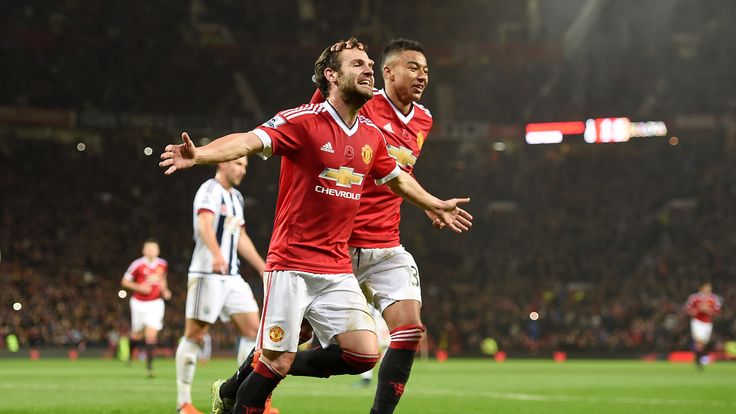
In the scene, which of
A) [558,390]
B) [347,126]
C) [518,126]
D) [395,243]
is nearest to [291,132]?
[347,126]

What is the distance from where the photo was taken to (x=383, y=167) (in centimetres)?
671

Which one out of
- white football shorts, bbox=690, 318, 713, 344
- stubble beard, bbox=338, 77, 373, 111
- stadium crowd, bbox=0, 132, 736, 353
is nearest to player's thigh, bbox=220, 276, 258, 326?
stubble beard, bbox=338, 77, 373, 111

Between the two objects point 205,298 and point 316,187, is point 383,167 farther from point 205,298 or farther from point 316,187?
point 205,298

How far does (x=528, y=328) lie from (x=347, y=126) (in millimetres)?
31696

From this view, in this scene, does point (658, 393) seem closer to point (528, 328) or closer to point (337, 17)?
point (528, 328)

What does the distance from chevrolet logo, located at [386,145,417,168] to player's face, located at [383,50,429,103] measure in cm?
45

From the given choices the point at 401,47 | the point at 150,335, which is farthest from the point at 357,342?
the point at 150,335

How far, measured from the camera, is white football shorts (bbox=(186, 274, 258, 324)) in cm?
923

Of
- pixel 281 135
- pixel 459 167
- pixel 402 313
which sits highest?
pixel 459 167

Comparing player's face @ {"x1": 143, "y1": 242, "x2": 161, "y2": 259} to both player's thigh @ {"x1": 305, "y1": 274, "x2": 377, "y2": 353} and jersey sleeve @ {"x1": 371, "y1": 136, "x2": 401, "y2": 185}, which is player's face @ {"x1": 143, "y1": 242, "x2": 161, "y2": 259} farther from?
player's thigh @ {"x1": 305, "y1": 274, "x2": 377, "y2": 353}

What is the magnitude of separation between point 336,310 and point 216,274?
3.50 m

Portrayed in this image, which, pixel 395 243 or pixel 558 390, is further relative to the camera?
pixel 558 390

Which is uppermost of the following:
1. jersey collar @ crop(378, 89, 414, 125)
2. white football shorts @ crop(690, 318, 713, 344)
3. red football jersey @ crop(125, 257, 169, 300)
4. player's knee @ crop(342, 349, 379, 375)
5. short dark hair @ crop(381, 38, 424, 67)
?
short dark hair @ crop(381, 38, 424, 67)

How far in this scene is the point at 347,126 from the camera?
6.37m
